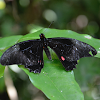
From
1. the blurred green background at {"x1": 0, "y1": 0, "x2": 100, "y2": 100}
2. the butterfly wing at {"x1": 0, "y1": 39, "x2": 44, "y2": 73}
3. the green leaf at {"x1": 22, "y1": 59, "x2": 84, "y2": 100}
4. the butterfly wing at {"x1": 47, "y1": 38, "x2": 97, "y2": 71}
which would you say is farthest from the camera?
the blurred green background at {"x1": 0, "y1": 0, "x2": 100, "y2": 100}

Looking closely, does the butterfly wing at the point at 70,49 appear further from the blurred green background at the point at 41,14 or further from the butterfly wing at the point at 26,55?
the blurred green background at the point at 41,14

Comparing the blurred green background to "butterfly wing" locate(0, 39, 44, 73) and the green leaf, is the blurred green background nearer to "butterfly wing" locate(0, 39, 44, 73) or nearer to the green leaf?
"butterfly wing" locate(0, 39, 44, 73)

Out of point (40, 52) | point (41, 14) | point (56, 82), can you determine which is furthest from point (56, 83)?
point (41, 14)

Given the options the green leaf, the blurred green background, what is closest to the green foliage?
the green leaf

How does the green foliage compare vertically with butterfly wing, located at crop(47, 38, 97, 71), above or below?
below

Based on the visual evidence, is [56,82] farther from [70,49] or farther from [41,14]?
[41,14]

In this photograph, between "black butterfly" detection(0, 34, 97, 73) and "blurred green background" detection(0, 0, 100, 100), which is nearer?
"black butterfly" detection(0, 34, 97, 73)

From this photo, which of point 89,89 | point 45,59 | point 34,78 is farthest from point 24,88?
point 34,78
